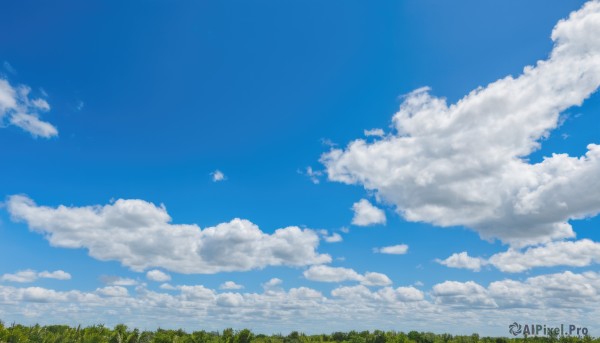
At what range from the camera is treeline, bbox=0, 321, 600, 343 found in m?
40.2

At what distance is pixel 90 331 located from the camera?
144ft

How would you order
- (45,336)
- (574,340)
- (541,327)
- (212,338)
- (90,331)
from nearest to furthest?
(45,336), (90,331), (212,338), (574,340), (541,327)

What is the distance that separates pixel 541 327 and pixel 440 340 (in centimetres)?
1372

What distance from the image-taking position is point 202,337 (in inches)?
1945

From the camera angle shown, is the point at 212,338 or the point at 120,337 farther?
the point at 212,338

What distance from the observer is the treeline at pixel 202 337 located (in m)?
40.2

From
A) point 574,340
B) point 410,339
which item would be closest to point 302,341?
point 410,339

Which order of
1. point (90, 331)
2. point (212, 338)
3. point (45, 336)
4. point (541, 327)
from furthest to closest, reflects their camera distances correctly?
point (541, 327) → point (212, 338) → point (90, 331) → point (45, 336)

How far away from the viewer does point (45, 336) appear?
40.9 m

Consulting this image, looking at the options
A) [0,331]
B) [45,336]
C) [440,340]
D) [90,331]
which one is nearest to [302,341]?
[440,340]

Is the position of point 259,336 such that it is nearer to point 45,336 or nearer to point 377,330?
point 377,330

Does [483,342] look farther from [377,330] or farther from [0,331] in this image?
[0,331]

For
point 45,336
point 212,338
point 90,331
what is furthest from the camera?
point 212,338

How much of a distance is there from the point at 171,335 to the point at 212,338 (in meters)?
5.63
